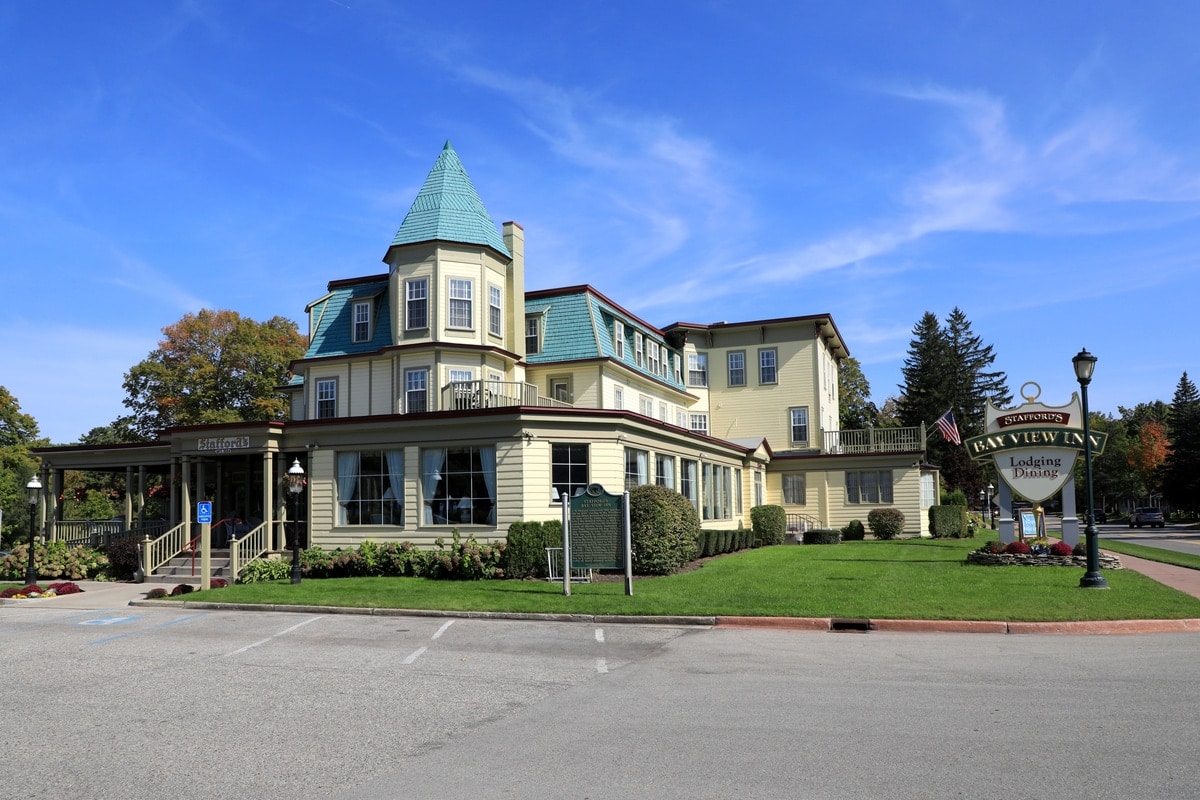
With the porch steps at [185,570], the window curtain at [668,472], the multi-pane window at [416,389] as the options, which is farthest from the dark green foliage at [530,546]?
the multi-pane window at [416,389]

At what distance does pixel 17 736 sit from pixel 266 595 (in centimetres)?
1131

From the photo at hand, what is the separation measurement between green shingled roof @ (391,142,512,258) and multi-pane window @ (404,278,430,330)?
1418mm

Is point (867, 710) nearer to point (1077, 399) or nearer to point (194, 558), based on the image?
point (1077, 399)

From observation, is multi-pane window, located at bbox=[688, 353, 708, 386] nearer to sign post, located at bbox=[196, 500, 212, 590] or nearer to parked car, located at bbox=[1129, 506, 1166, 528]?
sign post, located at bbox=[196, 500, 212, 590]

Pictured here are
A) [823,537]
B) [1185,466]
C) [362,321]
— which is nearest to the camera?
[362,321]

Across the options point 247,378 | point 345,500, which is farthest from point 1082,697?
point 247,378

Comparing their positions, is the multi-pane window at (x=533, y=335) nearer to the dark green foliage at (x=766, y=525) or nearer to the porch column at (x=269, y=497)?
the dark green foliage at (x=766, y=525)

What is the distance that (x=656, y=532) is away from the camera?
21109 millimetres

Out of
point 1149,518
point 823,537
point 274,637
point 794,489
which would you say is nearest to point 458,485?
point 274,637

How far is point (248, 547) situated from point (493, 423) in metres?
8.22

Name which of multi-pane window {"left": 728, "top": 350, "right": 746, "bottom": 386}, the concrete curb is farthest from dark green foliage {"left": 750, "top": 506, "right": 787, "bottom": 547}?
the concrete curb

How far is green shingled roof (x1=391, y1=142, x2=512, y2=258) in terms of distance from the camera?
100 feet

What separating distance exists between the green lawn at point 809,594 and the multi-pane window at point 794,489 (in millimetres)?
17596

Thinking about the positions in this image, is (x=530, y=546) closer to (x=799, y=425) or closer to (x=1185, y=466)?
(x=799, y=425)
